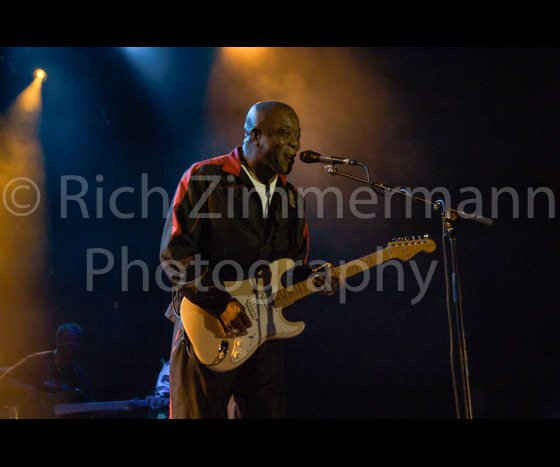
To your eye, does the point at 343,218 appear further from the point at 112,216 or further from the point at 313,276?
the point at 112,216

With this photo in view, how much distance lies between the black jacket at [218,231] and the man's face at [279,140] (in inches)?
6.7

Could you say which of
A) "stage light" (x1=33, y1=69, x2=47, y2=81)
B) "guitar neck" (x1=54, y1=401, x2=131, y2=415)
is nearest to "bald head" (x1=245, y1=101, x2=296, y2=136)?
"guitar neck" (x1=54, y1=401, x2=131, y2=415)

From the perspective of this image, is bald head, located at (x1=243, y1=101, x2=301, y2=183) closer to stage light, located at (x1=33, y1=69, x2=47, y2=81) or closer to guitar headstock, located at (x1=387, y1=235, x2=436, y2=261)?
guitar headstock, located at (x1=387, y1=235, x2=436, y2=261)

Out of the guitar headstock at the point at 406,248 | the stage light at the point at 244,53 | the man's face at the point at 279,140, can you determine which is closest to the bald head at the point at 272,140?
the man's face at the point at 279,140

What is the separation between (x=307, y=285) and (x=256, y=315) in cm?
38

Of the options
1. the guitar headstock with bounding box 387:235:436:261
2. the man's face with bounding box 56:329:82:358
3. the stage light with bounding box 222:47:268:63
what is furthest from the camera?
the stage light with bounding box 222:47:268:63

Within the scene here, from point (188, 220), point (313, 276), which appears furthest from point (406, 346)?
point (188, 220)

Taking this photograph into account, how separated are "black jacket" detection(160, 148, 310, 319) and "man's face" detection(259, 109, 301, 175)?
0.17 metres

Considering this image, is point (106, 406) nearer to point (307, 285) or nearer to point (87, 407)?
point (87, 407)

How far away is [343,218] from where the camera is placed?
409cm

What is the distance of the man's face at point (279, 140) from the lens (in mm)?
2477

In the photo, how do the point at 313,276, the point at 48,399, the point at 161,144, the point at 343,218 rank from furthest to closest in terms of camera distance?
the point at 161,144 < the point at 343,218 < the point at 48,399 < the point at 313,276

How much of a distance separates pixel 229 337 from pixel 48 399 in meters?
2.50

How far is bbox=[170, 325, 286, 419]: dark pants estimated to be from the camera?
218 cm
